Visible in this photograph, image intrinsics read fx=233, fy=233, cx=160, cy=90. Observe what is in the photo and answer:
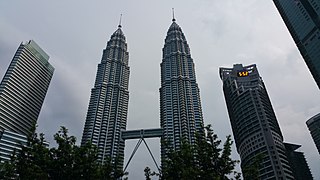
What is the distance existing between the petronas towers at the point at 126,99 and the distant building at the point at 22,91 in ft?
123

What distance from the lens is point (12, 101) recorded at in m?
126

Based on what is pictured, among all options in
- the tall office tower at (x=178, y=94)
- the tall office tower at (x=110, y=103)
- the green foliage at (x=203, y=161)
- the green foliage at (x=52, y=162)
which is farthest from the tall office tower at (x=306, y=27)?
the green foliage at (x=52, y=162)

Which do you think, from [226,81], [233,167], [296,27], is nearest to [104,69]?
[226,81]

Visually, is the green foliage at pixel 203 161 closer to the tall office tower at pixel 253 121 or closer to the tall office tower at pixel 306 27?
the tall office tower at pixel 253 121

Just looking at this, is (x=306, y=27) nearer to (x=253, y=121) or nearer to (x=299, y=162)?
(x=253, y=121)

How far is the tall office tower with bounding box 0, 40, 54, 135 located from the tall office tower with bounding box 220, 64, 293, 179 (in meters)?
108

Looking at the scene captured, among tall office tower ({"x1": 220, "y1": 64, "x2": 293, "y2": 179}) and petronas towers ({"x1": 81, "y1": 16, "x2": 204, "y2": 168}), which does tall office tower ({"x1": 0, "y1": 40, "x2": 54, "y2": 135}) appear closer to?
petronas towers ({"x1": 81, "y1": 16, "x2": 204, "y2": 168})

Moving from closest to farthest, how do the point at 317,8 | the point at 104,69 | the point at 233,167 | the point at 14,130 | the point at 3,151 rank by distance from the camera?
the point at 233,167, the point at 317,8, the point at 3,151, the point at 14,130, the point at 104,69

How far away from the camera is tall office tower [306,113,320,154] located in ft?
511

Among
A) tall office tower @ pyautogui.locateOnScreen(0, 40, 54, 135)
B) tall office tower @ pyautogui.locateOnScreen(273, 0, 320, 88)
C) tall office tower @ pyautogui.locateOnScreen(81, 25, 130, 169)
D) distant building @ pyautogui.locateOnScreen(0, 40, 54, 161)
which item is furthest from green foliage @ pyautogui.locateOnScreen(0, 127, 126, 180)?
tall office tower @ pyautogui.locateOnScreen(0, 40, 54, 135)

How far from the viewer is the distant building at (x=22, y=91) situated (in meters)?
114

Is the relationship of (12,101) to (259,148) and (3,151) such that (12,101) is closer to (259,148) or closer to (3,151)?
(3,151)

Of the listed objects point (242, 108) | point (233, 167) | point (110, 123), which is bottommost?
point (233, 167)

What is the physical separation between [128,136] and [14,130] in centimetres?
6136
